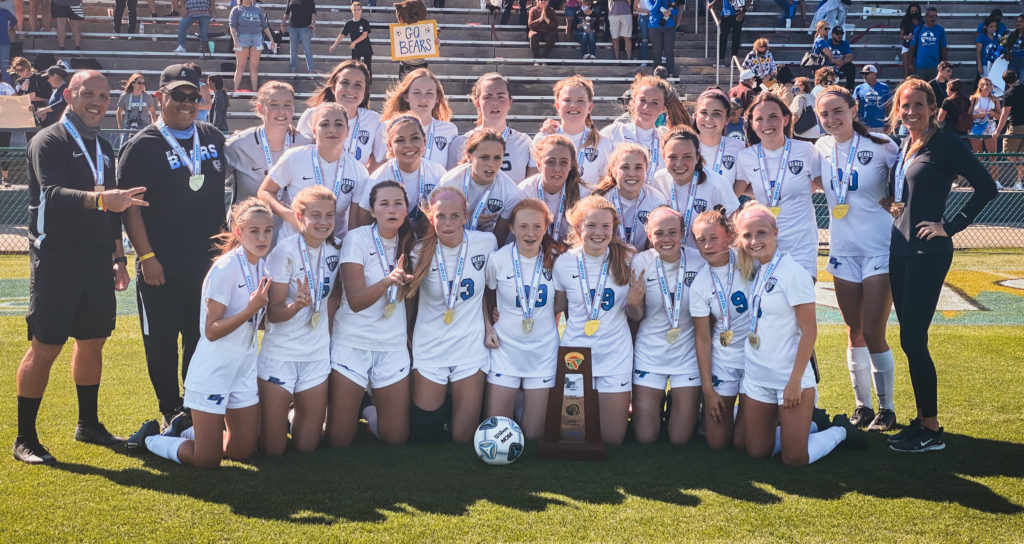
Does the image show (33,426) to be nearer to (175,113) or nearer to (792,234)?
(175,113)

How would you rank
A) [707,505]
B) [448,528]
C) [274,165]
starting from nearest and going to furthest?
[448,528], [707,505], [274,165]

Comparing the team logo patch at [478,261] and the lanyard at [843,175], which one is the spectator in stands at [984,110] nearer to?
the lanyard at [843,175]

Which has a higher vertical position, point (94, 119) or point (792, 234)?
point (94, 119)

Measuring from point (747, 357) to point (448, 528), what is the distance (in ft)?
6.34

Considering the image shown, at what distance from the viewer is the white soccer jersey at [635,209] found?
17.9 feet

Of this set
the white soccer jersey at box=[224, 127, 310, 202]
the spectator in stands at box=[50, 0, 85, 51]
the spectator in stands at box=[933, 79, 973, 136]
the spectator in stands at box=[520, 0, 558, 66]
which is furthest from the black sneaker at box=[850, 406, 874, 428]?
the spectator in stands at box=[50, 0, 85, 51]

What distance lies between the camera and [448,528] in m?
3.95

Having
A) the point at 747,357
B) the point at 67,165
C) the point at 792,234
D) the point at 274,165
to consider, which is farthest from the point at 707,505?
the point at 67,165

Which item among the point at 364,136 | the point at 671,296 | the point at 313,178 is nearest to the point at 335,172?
the point at 313,178

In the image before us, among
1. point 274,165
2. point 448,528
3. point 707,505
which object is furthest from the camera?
point 274,165

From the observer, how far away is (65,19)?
56.8 feet

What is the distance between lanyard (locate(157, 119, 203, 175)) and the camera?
5.06 metres

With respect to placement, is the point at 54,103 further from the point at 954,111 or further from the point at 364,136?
the point at 954,111

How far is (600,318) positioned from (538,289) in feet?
1.28
